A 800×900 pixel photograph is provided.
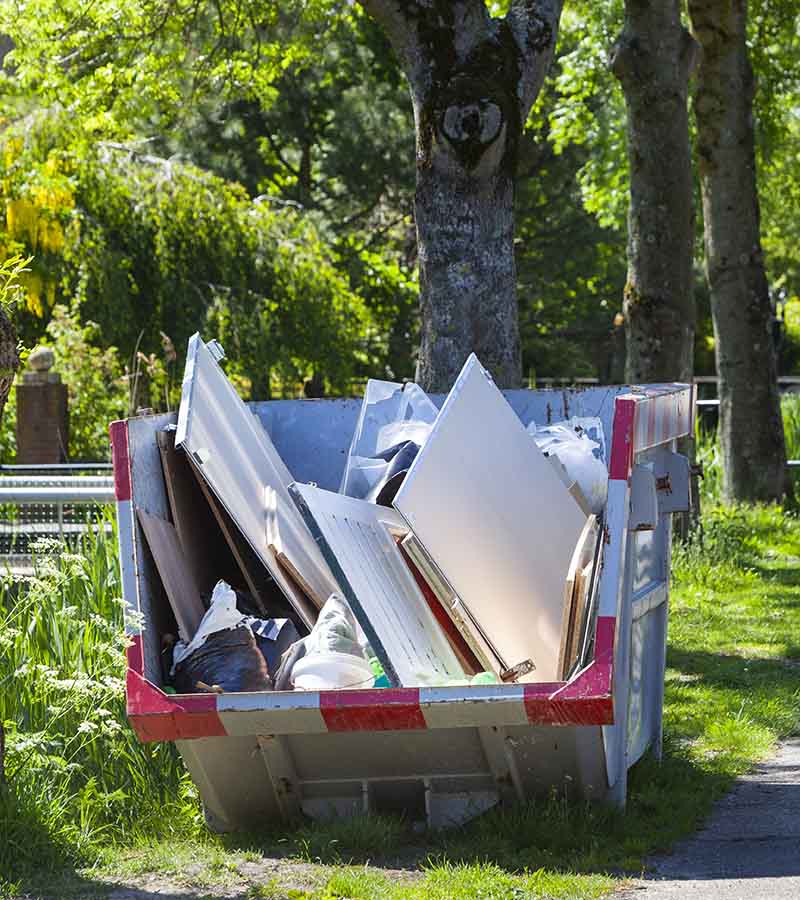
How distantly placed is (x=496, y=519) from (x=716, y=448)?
37.6 ft

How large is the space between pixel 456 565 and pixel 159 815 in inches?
52.8

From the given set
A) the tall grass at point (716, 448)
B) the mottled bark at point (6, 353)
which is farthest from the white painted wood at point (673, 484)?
the tall grass at point (716, 448)

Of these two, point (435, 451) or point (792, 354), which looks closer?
point (435, 451)

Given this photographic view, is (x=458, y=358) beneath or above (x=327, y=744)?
above

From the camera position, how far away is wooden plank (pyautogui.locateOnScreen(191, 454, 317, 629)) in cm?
523

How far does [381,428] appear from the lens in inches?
244

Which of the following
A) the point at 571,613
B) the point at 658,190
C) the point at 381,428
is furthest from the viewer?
the point at 658,190

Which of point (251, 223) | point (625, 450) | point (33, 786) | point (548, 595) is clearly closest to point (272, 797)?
point (33, 786)

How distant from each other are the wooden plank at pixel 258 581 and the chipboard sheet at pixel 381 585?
0.95ft

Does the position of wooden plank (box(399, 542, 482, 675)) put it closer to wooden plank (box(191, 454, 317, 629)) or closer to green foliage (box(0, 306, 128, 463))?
wooden plank (box(191, 454, 317, 629))

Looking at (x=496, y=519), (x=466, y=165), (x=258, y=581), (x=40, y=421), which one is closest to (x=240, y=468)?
(x=258, y=581)

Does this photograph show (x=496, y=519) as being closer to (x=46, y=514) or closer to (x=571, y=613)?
(x=571, y=613)

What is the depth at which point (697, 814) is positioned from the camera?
5305 mm

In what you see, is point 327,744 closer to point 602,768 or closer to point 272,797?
point 272,797
